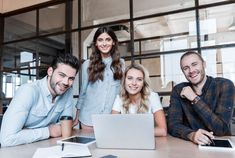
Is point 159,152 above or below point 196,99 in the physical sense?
below

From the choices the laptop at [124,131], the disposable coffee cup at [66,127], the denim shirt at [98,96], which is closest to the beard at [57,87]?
the disposable coffee cup at [66,127]

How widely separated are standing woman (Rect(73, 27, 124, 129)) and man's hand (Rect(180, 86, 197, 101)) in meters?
0.54

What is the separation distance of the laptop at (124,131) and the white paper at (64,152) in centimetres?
10

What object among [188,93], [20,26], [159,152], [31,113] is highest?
[20,26]

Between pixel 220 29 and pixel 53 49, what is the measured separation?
6.64 ft

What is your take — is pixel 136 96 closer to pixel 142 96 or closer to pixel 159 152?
pixel 142 96

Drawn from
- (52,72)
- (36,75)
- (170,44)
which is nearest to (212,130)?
(52,72)

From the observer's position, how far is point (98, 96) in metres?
1.82

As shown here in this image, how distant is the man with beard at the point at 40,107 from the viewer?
1242mm

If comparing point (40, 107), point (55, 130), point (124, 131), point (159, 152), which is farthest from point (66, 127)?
point (159, 152)

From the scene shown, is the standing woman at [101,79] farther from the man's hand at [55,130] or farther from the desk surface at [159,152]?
the desk surface at [159,152]

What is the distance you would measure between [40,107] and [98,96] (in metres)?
0.51

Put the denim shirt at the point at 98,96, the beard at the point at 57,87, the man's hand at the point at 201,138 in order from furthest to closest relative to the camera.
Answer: the denim shirt at the point at 98,96
the beard at the point at 57,87
the man's hand at the point at 201,138

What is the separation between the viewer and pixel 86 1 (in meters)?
2.90
